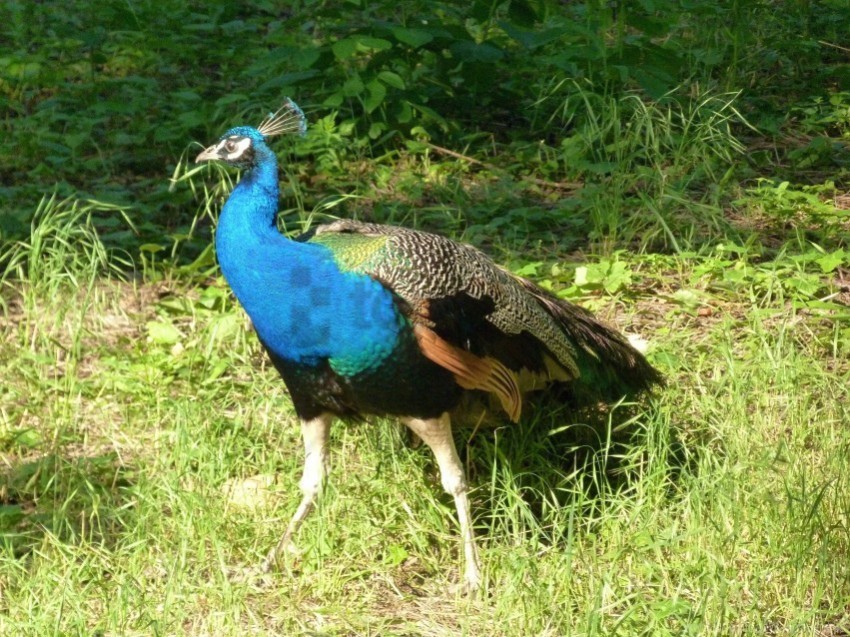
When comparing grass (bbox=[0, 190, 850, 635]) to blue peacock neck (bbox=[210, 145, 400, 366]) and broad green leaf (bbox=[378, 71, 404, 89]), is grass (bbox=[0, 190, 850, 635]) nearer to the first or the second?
blue peacock neck (bbox=[210, 145, 400, 366])

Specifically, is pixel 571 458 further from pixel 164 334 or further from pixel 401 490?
pixel 164 334

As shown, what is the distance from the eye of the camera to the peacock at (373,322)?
3.15 meters

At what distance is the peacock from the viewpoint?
3150mm

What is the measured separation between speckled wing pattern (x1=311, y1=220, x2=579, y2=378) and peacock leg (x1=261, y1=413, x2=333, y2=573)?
43 centimetres

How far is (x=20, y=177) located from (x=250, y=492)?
2422 mm

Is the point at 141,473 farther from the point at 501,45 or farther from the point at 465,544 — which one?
the point at 501,45

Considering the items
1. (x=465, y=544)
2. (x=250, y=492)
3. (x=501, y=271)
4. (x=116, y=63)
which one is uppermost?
(x=501, y=271)

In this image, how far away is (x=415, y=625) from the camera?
123 inches

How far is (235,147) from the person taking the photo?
336cm

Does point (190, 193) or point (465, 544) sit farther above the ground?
point (465, 544)

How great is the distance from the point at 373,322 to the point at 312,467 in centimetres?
54

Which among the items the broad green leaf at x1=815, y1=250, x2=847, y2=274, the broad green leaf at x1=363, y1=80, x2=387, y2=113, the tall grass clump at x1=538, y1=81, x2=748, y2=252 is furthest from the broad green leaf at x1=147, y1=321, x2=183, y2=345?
the broad green leaf at x1=815, y1=250, x2=847, y2=274

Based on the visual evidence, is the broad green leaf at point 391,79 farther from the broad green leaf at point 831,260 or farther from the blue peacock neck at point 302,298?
the blue peacock neck at point 302,298

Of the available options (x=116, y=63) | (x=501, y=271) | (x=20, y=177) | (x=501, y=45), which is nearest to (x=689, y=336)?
(x=501, y=271)
